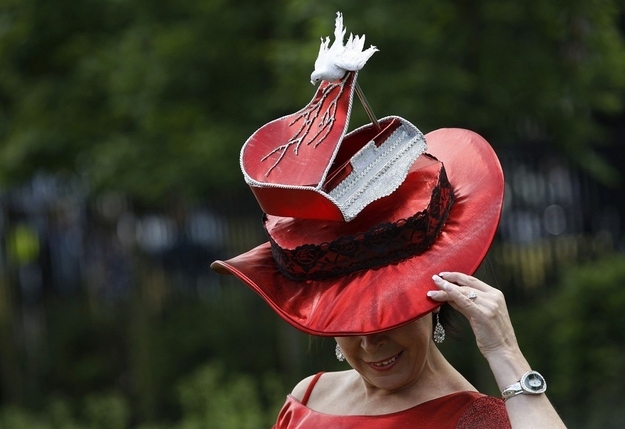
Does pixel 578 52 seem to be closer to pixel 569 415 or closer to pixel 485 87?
pixel 485 87

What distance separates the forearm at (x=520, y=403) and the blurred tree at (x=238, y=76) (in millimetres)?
3598

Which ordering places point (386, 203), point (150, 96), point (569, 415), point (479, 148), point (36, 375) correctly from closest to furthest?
1. point (386, 203)
2. point (479, 148)
3. point (569, 415)
4. point (150, 96)
5. point (36, 375)

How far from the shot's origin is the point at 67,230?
36.7 feet

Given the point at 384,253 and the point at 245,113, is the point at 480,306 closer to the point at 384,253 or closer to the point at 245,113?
the point at 384,253

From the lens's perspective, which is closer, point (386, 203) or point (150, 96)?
point (386, 203)

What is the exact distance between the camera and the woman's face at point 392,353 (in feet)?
8.00

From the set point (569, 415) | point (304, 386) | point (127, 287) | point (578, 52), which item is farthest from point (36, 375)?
point (304, 386)

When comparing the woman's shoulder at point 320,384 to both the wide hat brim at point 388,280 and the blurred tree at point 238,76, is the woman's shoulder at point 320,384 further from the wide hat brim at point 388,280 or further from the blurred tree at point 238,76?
the blurred tree at point 238,76

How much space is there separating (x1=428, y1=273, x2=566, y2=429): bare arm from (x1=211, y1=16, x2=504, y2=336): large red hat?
0.04 m

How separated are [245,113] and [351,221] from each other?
504 centimetres

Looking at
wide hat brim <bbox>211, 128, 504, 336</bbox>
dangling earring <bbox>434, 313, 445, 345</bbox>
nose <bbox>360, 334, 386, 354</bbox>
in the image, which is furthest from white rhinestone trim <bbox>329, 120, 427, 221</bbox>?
dangling earring <bbox>434, 313, 445, 345</bbox>

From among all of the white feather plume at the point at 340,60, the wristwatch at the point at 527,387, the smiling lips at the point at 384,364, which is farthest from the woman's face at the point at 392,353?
the white feather plume at the point at 340,60

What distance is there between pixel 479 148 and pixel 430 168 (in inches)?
7.8

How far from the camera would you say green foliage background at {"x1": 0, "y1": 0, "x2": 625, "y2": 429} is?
240 inches
